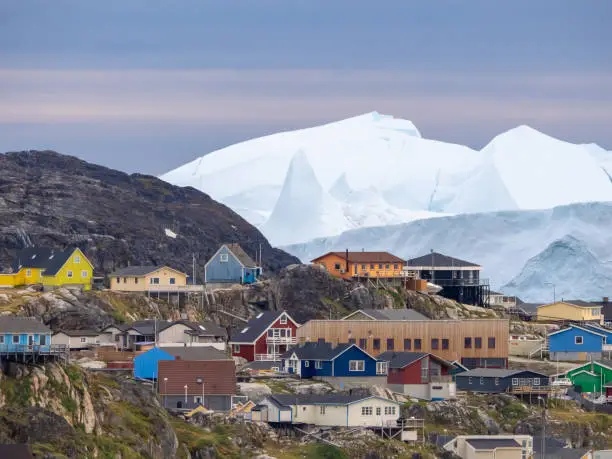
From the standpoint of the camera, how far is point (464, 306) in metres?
99.3

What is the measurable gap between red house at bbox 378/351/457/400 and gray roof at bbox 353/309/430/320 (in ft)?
31.8

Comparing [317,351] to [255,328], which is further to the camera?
[255,328]

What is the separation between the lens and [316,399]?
68.6 meters

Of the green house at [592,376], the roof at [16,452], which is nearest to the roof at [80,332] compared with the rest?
the green house at [592,376]

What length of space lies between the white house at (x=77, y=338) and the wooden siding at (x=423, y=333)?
10.1 m

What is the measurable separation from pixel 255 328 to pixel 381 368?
8.43m

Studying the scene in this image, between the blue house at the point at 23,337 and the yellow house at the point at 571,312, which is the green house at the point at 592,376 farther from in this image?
the blue house at the point at 23,337

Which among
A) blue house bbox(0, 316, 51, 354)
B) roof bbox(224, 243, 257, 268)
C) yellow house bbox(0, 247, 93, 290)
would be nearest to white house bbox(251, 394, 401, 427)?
blue house bbox(0, 316, 51, 354)

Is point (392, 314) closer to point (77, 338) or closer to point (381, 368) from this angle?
point (381, 368)

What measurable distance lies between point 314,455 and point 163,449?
25.9 ft

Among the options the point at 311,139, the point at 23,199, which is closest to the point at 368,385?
the point at 23,199

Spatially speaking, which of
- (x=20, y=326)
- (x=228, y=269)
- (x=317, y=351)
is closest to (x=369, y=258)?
(x=228, y=269)

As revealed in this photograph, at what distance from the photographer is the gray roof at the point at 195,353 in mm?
70812

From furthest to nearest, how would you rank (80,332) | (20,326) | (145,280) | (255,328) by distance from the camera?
(145,280)
(255,328)
(80,332)
(20,326)
